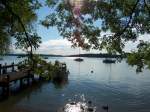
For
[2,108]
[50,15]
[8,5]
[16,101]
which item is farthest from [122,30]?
[16,101]

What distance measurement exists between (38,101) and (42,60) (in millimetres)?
29328

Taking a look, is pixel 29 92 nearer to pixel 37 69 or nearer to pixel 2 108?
pixel 2 108

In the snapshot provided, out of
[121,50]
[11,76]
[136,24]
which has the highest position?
[136,24]

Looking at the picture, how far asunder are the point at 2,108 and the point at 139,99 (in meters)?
19.8

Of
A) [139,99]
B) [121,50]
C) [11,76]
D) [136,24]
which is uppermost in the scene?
[136,24]

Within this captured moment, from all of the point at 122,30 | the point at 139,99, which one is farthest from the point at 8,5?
the point at 139,99

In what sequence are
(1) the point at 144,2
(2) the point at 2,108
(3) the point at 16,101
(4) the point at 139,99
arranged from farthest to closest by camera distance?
(4) the point at 139,99, (3) the point at 16,101, (2) the point at 2,108, (1) the point at 144,2

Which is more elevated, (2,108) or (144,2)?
(144,2)

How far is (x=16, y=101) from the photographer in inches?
1448

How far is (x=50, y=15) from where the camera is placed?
401 inches

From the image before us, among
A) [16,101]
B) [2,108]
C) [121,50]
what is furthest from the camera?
[16,101]

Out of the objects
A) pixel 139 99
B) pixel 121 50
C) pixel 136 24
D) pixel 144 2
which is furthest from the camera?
pixel 139 99

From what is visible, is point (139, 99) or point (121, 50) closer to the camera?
point (121, 50)

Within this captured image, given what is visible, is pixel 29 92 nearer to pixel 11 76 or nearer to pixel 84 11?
pixel 11 76
